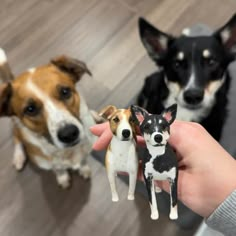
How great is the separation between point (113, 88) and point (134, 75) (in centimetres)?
14

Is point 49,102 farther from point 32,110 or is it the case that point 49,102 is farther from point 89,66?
point 89,66

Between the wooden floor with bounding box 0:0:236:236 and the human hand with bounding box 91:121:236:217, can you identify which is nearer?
the human hand with bounding box 91:121:236:217

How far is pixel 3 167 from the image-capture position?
70.7 inches

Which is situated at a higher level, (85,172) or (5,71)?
(5,71)

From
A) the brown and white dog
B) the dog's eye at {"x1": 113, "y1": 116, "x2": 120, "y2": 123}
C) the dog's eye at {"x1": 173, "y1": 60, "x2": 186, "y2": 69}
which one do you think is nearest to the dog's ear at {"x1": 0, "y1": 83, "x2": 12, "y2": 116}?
the brown and white dog

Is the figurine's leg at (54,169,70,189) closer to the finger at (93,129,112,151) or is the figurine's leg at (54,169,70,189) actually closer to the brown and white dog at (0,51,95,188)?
the brown and white dog at (0,51,95,188)

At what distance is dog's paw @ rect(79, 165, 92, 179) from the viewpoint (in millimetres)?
1714

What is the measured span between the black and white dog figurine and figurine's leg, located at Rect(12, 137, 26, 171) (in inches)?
46.0

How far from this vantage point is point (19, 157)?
1759 millimetres

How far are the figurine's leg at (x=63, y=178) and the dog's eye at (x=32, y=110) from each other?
47cm

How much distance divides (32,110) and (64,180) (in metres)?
0.53

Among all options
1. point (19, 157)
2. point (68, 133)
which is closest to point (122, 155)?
point (68, 133)

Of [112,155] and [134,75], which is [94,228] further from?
[112,155]

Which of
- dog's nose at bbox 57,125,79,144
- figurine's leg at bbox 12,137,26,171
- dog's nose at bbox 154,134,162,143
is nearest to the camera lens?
dog's nose at bbox 154,134,162,143
